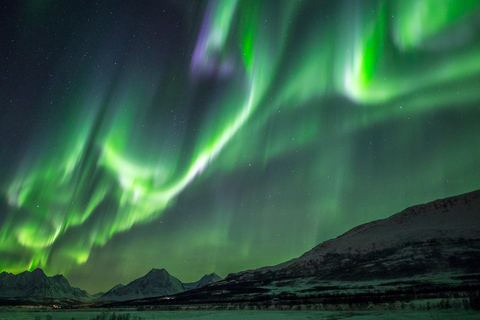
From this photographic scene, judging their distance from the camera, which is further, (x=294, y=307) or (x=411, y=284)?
(x=411, y=284)

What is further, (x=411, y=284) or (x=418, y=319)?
(x=411, y=284)

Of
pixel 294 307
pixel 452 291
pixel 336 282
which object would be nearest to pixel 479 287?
pixel 452 291

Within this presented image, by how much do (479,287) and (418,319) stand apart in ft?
280

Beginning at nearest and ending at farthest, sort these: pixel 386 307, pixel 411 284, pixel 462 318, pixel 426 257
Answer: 1. pixel 462 318
2. pixel 386 307
3. pixel 411 284
4. pixel 426 257

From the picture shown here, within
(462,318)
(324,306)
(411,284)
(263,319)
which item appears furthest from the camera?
(411,284)

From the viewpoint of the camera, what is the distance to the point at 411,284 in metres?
152

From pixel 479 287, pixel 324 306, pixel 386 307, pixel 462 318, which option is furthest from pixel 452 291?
pixel 462 318

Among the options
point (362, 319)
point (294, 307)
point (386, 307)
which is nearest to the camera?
point (362, 319)

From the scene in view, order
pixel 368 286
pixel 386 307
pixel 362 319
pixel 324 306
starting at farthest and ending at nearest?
pixel 368 286, pixel 324 306, pixel 386 307, pixel 362 319

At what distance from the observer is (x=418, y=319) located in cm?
5166

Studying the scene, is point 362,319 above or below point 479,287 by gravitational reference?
above

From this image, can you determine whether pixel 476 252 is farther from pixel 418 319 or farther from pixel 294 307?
pixel 418 319

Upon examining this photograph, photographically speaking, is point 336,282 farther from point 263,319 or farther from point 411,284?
point 263,319

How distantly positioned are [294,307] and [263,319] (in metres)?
49.4
